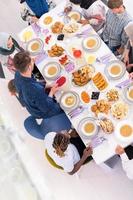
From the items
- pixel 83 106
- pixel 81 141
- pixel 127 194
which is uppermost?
pixel 83 106

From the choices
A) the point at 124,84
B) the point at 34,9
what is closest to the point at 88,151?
the point at 124,84

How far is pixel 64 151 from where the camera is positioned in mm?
3750

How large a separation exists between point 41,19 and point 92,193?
183 centimetres

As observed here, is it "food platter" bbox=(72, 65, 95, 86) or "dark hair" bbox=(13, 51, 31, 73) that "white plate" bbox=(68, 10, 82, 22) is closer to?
"food platter" bbox=(72, 65, 95, 86)

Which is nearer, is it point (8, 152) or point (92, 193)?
point (8, 152)

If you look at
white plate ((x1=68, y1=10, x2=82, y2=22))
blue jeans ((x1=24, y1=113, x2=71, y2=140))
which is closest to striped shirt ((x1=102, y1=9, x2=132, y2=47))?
white plate ((x1=68, y1=10, x2=82, y2=22))

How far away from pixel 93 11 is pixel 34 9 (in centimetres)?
67

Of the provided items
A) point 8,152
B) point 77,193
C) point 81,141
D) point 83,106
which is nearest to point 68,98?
point 83,106

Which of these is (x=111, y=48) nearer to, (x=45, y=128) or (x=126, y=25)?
(x=126, y=25)

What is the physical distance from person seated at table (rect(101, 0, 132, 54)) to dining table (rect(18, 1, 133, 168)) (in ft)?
0.61

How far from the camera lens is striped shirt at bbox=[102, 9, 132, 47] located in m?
4.20

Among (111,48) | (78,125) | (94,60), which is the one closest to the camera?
(78,125)

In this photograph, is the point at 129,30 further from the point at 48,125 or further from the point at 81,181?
the point at 81,181

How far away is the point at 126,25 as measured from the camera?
4191 mm
